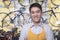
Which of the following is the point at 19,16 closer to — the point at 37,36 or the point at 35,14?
the point at 35,14

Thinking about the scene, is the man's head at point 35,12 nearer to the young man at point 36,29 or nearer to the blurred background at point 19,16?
the young man at point 36,29

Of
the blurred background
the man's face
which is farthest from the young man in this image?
the blurred background

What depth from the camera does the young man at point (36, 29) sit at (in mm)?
2348

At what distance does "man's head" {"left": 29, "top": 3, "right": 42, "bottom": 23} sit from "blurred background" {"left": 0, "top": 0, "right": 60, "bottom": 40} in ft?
0.49

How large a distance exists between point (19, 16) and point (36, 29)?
35 centimetres

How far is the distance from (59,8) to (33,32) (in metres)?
0.51

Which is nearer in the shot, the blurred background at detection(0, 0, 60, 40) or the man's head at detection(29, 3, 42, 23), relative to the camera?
the man's head at detection(29, 3, 42, 23)

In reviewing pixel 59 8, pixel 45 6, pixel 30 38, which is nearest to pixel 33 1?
pixel 45 6

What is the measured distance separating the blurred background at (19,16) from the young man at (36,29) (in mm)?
146

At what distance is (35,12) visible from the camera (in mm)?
2410

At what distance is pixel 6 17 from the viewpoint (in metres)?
2.63

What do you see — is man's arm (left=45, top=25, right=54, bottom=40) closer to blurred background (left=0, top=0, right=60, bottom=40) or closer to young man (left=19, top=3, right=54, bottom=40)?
young man (left=19, top=3, right=54, bottom=40)

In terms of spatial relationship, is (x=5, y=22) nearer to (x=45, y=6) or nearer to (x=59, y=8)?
(x=45, y=6)

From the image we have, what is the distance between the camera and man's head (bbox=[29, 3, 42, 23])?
240 centimetres
